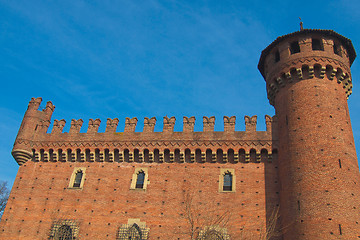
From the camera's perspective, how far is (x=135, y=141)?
24312mm

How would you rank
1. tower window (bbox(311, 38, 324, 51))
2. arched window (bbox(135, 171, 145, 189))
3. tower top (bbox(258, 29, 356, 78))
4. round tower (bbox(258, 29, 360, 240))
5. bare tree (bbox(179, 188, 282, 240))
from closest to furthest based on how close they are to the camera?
round tower (bbox(258, 29, 360, 240)) < bare tree (bbox(179, 188, 282, 240)) < arched window (bbox(135, 171, 145, 189)) < tower top (bbox(258, 29, 356, 78)) < tower window (bbox(311, 38, 324, 51))

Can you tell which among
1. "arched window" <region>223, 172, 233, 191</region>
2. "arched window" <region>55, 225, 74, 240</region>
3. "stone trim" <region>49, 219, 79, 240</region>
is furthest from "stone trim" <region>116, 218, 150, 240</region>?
"arched window" <region>223, 172, 233, 191</region>

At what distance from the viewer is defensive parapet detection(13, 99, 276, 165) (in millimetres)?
23047

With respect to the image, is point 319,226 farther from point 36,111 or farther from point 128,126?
point 36,111

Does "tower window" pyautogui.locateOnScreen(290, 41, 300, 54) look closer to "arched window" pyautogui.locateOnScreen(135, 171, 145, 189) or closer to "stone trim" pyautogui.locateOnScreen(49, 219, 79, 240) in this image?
"arched window" pyautogui.locateOnScreen(135, 171, 145, 189)

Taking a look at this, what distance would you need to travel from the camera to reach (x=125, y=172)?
77.4ft

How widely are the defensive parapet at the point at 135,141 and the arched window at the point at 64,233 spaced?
4.71 m

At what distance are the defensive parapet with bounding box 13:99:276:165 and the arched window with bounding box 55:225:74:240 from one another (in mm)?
4707

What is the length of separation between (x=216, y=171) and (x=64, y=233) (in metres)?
9.99

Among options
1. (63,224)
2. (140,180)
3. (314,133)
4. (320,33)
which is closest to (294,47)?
(320,33)

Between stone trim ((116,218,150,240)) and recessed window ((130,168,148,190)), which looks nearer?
stone trim ((116,218,150,240))

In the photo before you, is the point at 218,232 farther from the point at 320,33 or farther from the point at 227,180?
the point at 320,33

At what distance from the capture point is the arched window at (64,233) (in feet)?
71.6

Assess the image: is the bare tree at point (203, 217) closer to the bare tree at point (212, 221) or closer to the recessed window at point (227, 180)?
the bare tree at point (212, 221)
